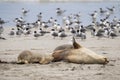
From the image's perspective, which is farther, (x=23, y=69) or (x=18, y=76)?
(x=23, y=69)

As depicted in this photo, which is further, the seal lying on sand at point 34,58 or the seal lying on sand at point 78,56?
the seal lying on sand at point 34,58

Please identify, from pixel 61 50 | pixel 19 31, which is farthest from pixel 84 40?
pixel 61 50

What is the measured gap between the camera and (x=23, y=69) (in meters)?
10.1

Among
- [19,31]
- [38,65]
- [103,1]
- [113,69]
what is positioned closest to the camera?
[113,69]

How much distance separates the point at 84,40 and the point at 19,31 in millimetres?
5264

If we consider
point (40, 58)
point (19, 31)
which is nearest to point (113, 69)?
point (40, 58)

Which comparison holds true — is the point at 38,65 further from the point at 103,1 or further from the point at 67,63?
the point at 103,1

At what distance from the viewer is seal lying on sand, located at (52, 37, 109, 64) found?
1073 centimetres

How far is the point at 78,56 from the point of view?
425 inches

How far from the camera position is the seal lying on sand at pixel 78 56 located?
422 inches

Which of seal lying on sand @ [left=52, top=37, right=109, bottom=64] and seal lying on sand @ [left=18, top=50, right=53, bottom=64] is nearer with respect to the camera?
seal lying on sand @ [left=52, top=37, right=109, bottom=64]

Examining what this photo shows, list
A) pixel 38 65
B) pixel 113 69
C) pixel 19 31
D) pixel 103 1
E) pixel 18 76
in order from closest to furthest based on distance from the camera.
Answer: pixel 18 76 → pixel 113 69 → pixel 38 65 → pixel 19 31 → pixel 103 1

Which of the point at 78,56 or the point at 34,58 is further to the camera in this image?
the point at 34,58

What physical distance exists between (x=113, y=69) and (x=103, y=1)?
217ft
